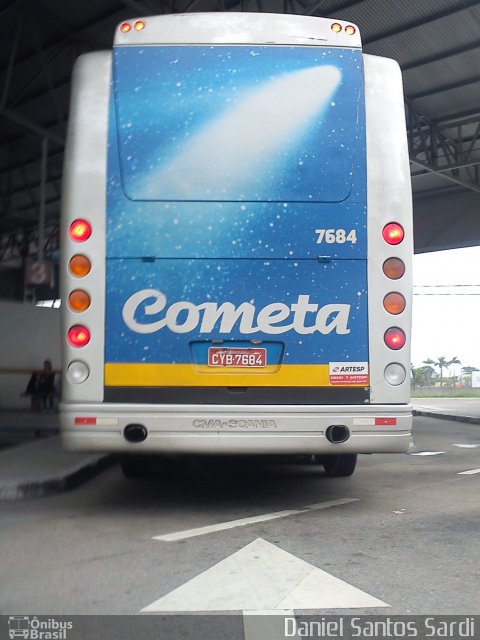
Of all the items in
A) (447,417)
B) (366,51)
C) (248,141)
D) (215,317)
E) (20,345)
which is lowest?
(447,417)

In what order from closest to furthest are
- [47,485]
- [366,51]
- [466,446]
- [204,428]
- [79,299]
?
[204,428] < [79,299] < [47,485] < [466,446] < [366,51]

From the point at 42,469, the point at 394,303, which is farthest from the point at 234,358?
the point at 42,469

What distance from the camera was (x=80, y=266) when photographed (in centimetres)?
544

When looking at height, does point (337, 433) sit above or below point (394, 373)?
below

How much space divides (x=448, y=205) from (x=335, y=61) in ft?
60.7

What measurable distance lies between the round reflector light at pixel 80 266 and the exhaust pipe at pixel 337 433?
2253 mm

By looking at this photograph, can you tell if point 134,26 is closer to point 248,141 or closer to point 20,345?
point 248,141

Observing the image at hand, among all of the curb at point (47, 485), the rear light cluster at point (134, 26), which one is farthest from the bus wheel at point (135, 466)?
the rear light cluster at point (134, 26)

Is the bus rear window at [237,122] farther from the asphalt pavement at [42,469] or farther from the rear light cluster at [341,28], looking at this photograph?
the asphalt pavement at [42,469]

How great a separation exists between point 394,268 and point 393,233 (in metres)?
0.28

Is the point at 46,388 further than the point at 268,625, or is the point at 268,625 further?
the point at 46,388

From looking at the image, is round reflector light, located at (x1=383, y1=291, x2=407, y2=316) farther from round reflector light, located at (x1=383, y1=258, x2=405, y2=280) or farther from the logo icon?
the logo icon

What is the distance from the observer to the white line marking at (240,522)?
16.3 ft

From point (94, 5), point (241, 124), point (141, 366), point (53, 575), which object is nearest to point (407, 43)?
point (94, 5)
